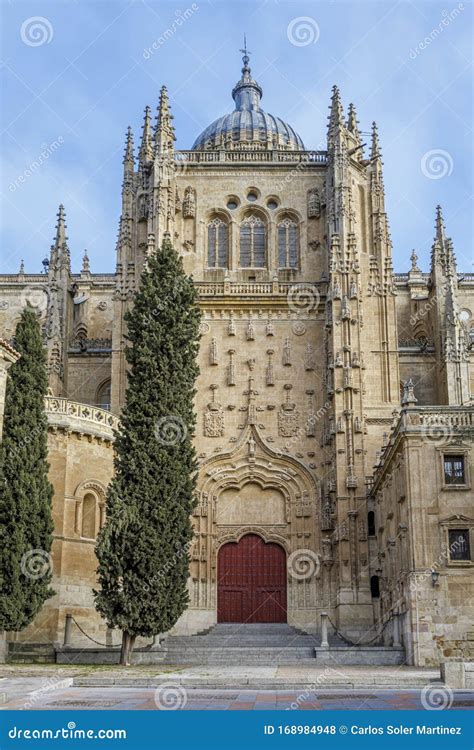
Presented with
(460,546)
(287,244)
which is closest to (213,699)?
(460,546)

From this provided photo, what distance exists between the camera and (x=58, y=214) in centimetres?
4650

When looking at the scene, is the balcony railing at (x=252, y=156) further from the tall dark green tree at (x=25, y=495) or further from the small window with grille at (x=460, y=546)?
the small window with grille at (x=460, y=546)

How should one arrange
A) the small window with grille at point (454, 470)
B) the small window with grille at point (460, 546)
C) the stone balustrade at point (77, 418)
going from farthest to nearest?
the stone balustrade at point (77, 418) → the small window with grille at point (454, 470) → the small window with grille at point (460, 546)

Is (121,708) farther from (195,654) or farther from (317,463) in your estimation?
(317,463)

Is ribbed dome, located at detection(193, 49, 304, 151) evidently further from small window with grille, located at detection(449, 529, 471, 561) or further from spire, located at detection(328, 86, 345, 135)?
small window with grille, located at detection(449, 529, 471, 561)

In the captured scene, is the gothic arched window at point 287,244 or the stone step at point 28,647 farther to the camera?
the gothic arched window at point 287,244

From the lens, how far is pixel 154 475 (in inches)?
1155

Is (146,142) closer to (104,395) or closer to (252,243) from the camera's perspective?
(252,243)

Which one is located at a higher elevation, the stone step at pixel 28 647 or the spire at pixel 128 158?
the spire at pixel 128 158

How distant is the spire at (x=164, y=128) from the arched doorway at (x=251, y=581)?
18031mm

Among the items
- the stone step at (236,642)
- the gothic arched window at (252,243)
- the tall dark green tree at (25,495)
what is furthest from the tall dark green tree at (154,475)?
the gothic arched window at (252,243)

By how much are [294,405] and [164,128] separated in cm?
1435

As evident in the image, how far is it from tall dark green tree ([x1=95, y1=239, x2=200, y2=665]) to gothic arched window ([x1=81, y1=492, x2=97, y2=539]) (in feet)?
16.5

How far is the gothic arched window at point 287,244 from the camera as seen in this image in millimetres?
44906
